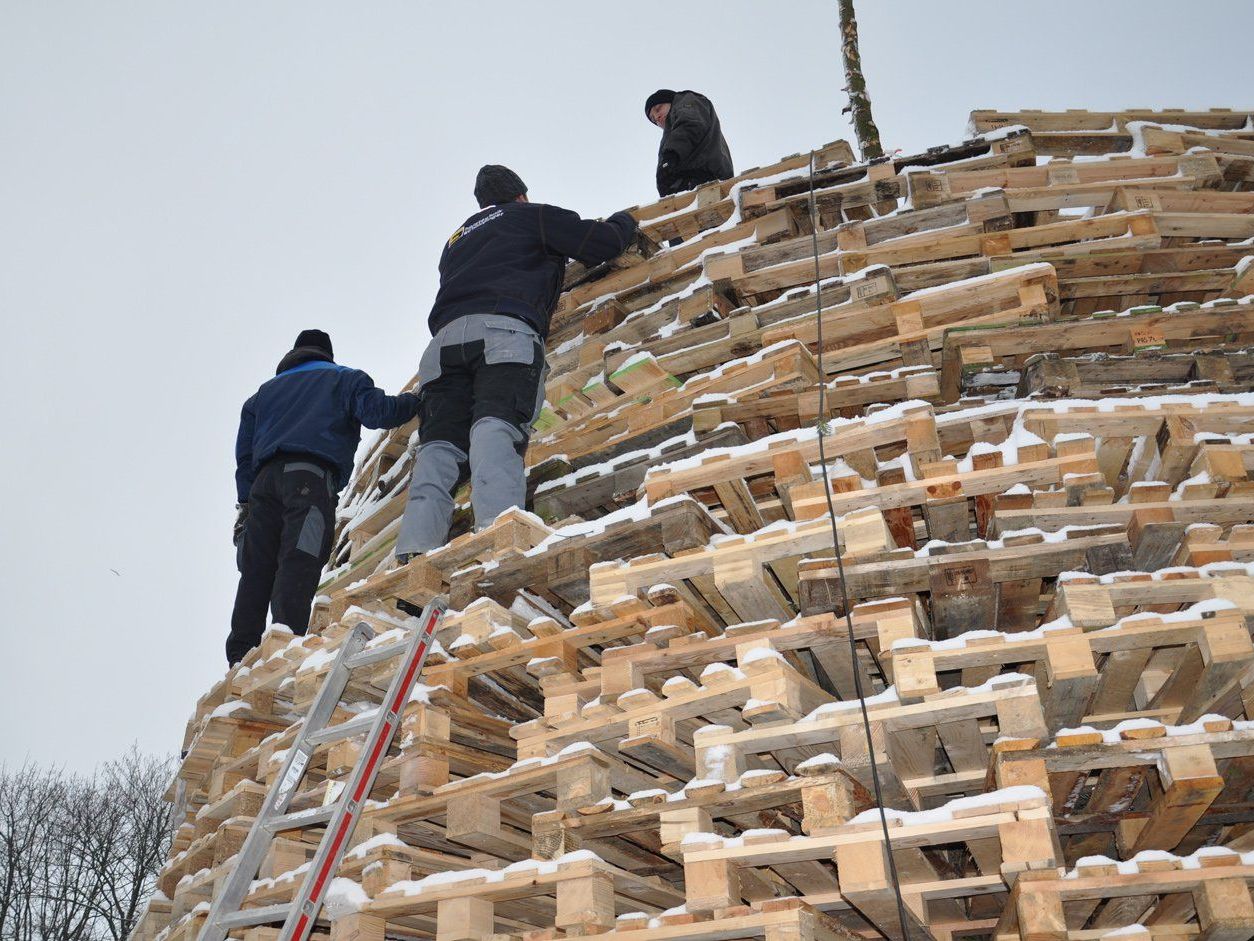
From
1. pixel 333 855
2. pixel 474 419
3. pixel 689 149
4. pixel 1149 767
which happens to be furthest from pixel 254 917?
pixel 689 149

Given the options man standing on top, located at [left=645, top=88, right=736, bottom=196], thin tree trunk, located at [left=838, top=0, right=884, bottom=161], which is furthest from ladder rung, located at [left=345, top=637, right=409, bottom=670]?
thin tree trunk, located at [left=838, top=0, right=884, bottom=161]

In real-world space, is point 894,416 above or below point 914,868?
above

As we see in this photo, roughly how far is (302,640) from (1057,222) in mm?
5955

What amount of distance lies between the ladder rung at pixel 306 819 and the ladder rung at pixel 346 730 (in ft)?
1.18

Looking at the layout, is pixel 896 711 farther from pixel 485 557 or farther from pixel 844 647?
pixel 485 557

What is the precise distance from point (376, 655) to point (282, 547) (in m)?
2.57

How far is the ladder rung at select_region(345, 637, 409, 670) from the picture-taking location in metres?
6.09

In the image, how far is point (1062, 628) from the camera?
4.66 meters

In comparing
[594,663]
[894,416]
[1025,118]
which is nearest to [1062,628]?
[894,416]

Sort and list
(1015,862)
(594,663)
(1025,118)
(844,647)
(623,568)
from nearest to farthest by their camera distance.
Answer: (1015,862) < (844,647) < (623,568) < (594,663) < (1025,118)

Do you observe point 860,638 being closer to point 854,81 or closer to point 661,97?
point 661,97

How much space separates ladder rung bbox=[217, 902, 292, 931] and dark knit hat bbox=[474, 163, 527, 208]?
556 centimetres

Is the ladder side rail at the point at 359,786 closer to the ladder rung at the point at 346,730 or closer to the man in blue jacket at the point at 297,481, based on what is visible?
the ladder rung at the point at 346,730

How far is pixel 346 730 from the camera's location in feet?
19.1
